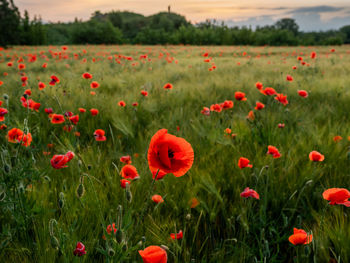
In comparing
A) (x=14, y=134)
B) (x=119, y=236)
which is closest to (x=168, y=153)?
(x=119, y=236)

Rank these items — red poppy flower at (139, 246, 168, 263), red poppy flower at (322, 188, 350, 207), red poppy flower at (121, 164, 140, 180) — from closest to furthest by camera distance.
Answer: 1. red poppy flower at (139, 246, 168, 263)
2. red poppy flower at (322, 188, 350, 207)
3. red poppy flower at (121, 164, 140, 180)

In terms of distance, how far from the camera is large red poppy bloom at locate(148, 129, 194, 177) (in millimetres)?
691

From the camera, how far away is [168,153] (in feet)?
2.46

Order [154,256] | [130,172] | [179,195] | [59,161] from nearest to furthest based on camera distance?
[154,256]
[59,161]
[130,172]
[179,195]

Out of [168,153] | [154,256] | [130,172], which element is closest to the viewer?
[154,256]

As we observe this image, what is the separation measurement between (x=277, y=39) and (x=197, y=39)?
331 inches

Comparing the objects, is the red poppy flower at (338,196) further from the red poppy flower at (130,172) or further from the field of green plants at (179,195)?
the red poppy flower at (130,172)

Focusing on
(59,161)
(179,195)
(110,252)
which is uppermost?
(59,161)

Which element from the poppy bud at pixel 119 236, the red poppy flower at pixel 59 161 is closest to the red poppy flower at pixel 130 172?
the red poppy flower at pixel 59 161

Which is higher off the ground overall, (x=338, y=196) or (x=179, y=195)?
(x=338, y=196)

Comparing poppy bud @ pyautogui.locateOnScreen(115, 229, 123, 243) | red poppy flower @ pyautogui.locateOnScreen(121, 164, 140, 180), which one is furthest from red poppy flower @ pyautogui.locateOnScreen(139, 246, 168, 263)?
red poppy flower @ pyautogui.locateOnScreen(121, 164, 140, 180)

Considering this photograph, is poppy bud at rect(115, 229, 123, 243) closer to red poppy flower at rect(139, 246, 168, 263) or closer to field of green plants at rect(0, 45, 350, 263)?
field of green plants at rect(0, 45, 350, 263)

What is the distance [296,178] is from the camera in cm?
129

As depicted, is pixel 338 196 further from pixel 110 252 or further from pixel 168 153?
pixel 110 252
